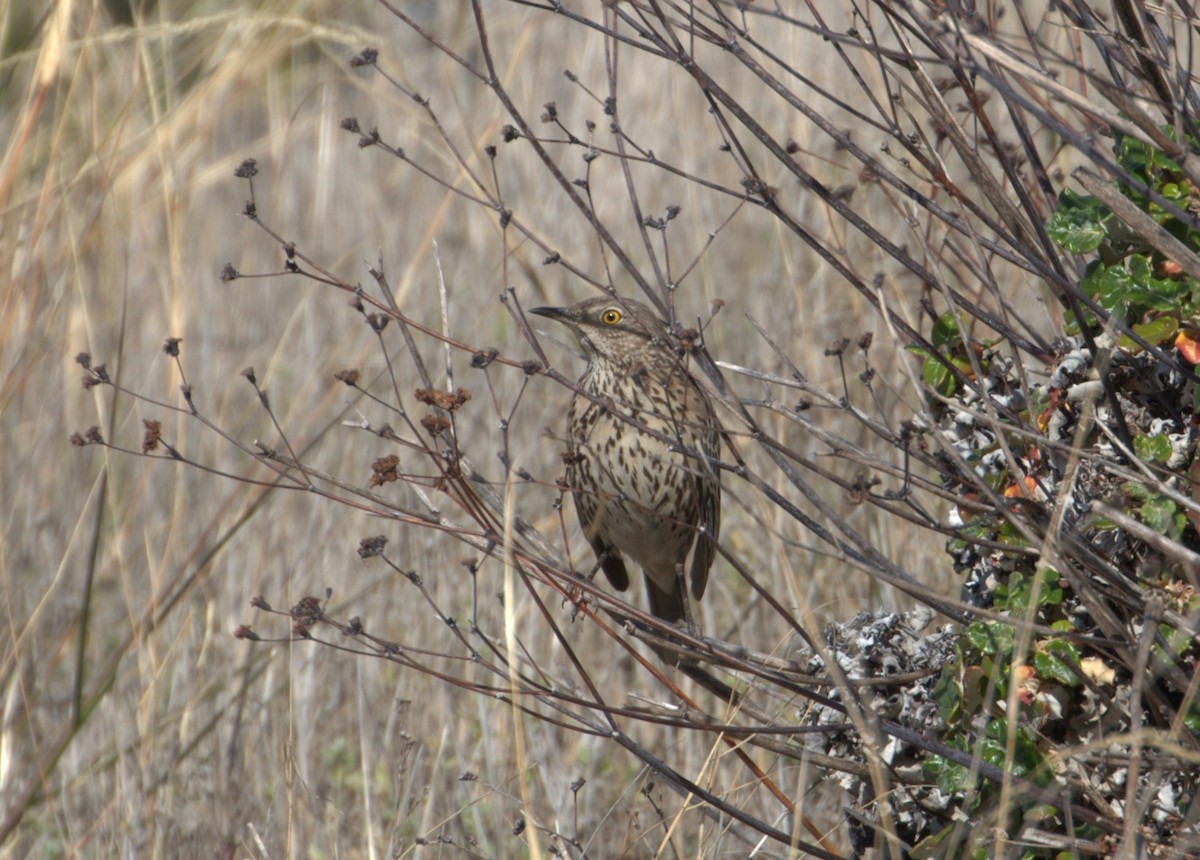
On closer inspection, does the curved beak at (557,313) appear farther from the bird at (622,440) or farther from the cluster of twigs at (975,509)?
the cluster of twigs at (975,509)

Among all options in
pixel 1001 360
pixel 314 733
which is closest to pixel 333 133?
pixel 314 733

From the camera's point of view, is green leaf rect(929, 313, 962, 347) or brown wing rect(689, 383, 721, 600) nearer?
green leaf rect(929, 313, 962, 347)

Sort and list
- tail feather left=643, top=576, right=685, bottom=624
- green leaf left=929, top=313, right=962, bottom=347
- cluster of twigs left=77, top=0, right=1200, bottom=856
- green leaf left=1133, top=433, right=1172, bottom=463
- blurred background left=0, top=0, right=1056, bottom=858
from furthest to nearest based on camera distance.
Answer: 1. tail feather left=643, top=576, right=685, bottom=624
2. blurred background left=0, top=0, right=1056, bottom=858
3. green leaf left=929, top=313, right=962, bottom=347
4. green leaf left=1133, top=433, right=1172, bottom=463
5. cluster of twigs left=77, top=0, right=1200, bottom=856

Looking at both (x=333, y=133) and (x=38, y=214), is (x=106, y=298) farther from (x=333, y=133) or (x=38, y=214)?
(x=333, y=133)

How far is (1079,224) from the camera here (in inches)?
98.4

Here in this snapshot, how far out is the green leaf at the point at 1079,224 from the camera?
248 cm

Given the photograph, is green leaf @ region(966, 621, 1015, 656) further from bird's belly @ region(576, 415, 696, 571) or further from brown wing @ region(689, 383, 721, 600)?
bird's belly @ region(576, 415, 696, 571)

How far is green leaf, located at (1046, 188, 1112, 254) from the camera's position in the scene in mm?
2480

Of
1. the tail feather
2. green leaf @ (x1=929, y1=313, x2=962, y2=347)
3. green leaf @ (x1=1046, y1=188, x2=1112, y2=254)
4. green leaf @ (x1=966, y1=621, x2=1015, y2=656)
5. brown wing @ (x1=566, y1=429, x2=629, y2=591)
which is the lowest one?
the tail feather

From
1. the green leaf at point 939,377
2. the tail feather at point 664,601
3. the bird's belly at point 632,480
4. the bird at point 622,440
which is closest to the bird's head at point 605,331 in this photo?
the bird at point 622,440

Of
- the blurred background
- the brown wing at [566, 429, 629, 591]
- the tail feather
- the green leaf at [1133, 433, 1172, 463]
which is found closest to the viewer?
the green leaf at [1133, 433, 1172, 463]

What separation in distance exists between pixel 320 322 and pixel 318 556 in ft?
6.88

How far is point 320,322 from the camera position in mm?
6941

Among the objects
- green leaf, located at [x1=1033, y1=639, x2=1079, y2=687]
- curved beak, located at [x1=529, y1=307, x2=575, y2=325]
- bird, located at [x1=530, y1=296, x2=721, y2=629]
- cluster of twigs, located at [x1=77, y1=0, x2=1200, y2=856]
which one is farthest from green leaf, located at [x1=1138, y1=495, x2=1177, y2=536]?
curved beak, located at [x1=529, y1=307, x2=575, y2=325]
